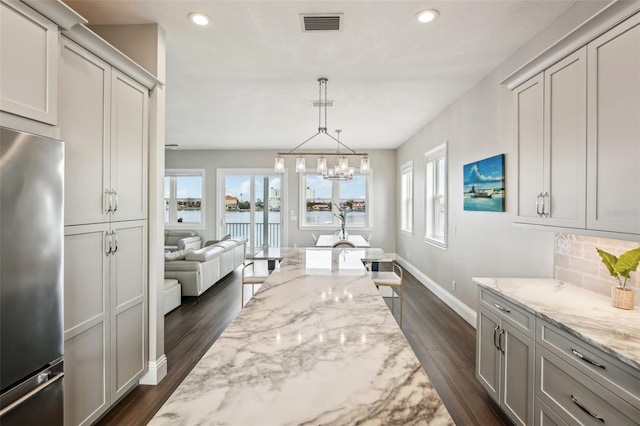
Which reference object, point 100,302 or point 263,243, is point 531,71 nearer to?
point 100,302

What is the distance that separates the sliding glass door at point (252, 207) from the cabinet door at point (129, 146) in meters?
5.25

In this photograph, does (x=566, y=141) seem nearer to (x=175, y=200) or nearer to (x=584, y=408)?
(x=584, y=408)

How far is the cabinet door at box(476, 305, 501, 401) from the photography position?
6.88 ft

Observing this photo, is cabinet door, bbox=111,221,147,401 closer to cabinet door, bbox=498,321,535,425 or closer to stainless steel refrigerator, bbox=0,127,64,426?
stainless steel refrigerator, bbox=0,127,64,426

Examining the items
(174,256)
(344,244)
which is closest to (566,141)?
(344,244)

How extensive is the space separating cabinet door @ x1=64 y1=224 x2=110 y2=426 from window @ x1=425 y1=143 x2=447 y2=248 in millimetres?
4049

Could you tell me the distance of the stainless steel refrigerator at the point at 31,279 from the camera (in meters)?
1.26

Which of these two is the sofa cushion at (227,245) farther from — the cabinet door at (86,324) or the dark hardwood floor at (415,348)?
the cabinet door at (86,324)

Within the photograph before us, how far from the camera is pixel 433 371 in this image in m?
2.67

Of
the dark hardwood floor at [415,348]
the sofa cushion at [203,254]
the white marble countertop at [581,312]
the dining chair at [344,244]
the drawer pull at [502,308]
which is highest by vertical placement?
the dining chair at [344,244]

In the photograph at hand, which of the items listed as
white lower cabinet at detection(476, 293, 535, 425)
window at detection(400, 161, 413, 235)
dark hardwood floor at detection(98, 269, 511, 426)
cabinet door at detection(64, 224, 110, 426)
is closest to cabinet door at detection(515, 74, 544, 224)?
white lower cabinet at detection(476, 293, 535, 425)

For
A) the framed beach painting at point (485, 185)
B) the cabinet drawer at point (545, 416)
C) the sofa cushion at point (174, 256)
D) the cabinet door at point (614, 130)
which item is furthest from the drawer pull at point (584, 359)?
the sofa cushion at point (174, 256)

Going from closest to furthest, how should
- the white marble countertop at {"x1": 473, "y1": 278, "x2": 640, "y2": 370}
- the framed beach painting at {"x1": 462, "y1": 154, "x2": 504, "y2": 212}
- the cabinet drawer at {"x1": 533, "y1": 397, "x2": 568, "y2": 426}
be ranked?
the white marble countertop at {"x1": 473, "y1": 278, "x2": 640, "y2": 370}, the cabinet drawer at {"x1": 533, "y1": 397, "x2": 568, "y2": 426}, the framed beach painting at {"x1": 462, "y1": 154, "x2": 504, "y2": 212}

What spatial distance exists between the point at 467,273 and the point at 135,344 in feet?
11.4
